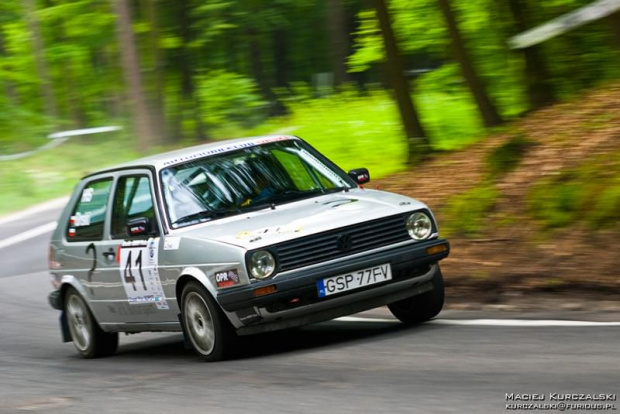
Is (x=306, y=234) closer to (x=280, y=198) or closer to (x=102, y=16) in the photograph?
(x=280, y=198)

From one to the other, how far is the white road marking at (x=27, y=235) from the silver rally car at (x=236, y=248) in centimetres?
1083

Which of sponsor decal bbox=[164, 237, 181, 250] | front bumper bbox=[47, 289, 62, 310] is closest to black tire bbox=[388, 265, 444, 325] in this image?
sponsor decal bbox=[164, 237, 181, 250]

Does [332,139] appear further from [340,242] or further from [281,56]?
[281,56]

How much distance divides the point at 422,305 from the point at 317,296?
1.29m

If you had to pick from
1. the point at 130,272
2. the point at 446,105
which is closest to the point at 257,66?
the point at 446,105

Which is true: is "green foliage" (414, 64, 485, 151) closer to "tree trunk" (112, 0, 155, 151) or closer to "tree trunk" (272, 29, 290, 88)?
"tree trunk" (112, 0, 155, 151)

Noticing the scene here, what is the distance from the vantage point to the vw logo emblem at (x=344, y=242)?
27.4 feet

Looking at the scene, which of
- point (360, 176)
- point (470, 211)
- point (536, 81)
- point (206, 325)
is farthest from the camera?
point (536, 81)

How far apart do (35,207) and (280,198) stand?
59.0 ft

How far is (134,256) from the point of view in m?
9.37

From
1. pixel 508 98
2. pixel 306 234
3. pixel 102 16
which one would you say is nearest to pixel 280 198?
pixel 306 234

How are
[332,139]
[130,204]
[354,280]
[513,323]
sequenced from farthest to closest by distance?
1. [332,139]
2. [130,204]
3. [513,323]
4. [354,280]

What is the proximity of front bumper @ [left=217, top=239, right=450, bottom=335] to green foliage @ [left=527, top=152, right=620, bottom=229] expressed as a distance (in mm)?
2643

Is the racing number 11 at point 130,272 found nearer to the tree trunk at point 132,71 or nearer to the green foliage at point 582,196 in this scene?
the green foliage at point 582,196
